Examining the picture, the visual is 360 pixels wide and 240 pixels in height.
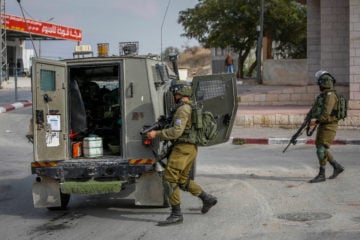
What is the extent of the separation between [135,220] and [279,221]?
5.56ft

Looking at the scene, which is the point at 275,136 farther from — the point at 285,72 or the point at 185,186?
the point at 285,72

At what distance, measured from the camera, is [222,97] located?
26.2 feet

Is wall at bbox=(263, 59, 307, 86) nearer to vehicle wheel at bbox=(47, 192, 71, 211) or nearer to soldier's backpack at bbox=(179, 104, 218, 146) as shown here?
vehicle wheel at bbox=(47, 192, 71, 211)

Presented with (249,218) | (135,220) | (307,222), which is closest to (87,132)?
(135,220)

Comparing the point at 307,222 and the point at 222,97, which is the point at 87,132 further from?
the point at 307,222

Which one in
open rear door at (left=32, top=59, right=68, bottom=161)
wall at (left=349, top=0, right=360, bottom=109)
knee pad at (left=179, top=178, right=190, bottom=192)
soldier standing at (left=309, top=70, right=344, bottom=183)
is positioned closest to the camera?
knee pad at (left=179, top=178, right=190, bottom=192)

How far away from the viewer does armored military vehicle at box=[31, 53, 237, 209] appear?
25.8 feet

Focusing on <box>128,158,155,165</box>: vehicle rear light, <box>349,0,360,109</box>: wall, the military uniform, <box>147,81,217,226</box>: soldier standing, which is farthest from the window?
<box>349,0,360,109</box>: wall

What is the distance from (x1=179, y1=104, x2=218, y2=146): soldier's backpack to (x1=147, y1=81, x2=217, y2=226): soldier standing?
5cm

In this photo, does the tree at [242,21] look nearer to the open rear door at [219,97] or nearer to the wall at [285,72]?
the wall at [285,72]

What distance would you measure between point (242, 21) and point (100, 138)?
30.8m

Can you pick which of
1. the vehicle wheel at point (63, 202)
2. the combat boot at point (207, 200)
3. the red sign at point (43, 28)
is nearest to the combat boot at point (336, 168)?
the combat boot at point (207, 200)

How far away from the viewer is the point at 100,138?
8273mm

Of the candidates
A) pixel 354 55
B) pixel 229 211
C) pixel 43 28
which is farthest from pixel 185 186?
pixel 43 28
